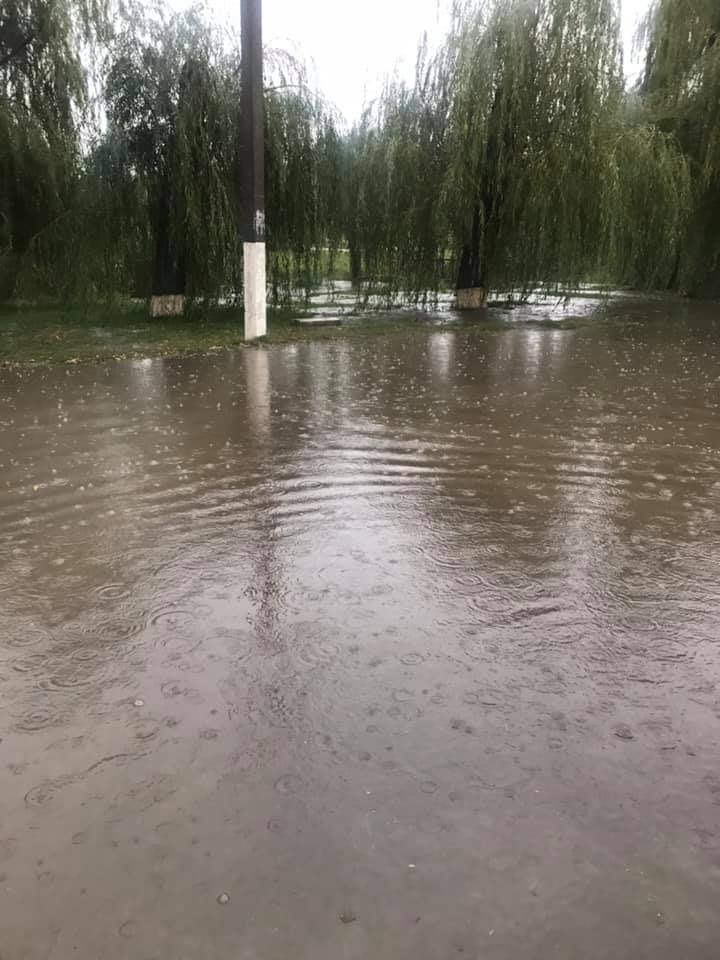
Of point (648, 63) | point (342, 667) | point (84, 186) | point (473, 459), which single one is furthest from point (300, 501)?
point (648, 63)

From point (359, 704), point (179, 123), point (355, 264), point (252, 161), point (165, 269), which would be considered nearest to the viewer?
point (359, 704)

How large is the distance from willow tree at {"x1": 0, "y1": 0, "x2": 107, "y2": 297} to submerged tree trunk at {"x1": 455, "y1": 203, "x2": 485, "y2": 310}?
27.2 feet

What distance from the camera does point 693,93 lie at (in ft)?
57.1

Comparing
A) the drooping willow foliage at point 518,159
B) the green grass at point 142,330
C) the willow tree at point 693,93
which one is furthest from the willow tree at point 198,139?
the willow tree at point 693,93

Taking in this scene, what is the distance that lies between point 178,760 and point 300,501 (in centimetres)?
260

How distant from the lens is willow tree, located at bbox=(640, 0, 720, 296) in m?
16.8

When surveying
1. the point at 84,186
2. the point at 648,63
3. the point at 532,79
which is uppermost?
the point at 648,63

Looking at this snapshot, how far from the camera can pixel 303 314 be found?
1764 cm

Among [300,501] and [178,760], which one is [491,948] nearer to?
[178,760]

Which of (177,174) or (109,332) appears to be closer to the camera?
(177,174)

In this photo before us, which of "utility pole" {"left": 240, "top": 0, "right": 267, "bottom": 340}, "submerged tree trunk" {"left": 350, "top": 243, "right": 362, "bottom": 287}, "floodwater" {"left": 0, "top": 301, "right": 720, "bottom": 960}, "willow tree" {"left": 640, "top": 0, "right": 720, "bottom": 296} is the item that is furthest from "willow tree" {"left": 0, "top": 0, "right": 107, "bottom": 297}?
"willow tree" {"left": 640, "top": 0, "right": 720, "bottom": 296}

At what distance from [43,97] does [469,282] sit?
9600mm

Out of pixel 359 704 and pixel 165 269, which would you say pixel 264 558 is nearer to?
pixel 359 704

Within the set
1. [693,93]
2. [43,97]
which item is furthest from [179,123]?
[693,93]
